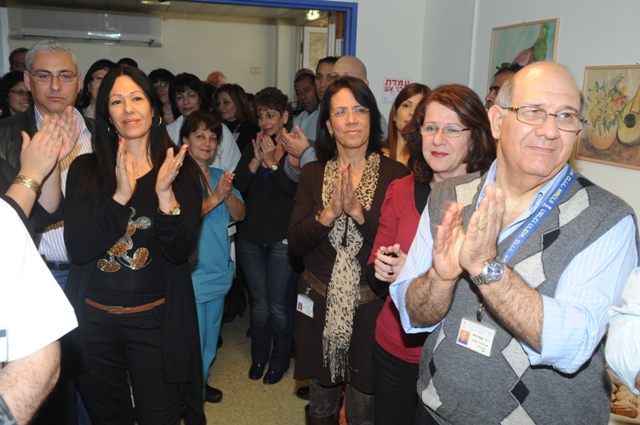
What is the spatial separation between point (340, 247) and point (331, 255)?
8 centimetres

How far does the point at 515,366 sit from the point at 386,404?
76cm

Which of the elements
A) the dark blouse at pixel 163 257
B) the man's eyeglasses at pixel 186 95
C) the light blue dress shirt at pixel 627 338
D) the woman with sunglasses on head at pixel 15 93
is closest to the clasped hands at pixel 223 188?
the dark blouse at pixel 163 257

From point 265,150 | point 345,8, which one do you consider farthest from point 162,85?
point 265,150

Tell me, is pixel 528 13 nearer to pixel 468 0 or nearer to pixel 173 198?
pixel 468 0

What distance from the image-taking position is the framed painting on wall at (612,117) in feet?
8.99

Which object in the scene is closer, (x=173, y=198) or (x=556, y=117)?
(x=556, y=117)

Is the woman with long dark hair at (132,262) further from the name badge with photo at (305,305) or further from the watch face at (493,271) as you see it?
the watch face at (493,271)

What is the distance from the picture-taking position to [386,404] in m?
2.03

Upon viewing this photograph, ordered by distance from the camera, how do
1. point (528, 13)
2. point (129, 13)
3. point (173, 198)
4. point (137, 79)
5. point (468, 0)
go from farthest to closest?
point (129, 13) < point (468, 0) < point (528, 13) < point (137, 79) < point (173, 198)

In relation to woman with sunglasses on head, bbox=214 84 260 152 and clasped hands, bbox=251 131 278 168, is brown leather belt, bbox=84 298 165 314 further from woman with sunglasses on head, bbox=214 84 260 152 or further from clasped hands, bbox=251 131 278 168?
woman with sunglasses on head, bbox=214 84 260 152

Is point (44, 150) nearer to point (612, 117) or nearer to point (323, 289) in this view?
point (323, 289)

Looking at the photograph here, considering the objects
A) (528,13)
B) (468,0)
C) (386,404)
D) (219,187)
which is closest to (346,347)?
(386,404)

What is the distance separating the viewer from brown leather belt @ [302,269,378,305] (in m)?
2.41

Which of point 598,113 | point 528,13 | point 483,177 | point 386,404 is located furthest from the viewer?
point 528,13
